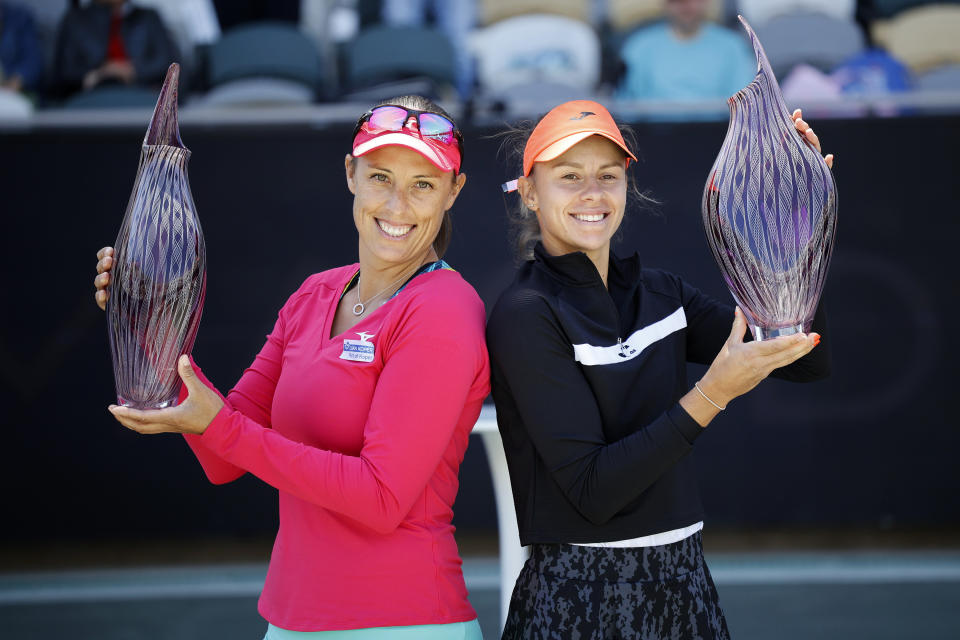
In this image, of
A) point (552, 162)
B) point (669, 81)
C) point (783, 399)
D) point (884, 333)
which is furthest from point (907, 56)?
point (552, 162)

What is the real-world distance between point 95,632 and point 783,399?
242 cm

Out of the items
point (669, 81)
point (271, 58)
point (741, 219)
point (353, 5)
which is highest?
point (353, 5)

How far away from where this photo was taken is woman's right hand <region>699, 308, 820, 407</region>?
3.59ft

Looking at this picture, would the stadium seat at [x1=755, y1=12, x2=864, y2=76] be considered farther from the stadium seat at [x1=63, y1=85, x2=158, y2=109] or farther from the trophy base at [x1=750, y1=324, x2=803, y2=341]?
the trophy base at [x1=750, y1=324, x2=803, y2=341]

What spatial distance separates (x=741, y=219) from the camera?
1.12 m

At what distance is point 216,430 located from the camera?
1.13 meters

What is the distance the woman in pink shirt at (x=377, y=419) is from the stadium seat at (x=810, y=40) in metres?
3.46

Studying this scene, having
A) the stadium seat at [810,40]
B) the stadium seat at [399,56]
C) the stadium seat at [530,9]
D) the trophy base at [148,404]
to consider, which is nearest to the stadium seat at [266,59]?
the stadium seat at [399,56]

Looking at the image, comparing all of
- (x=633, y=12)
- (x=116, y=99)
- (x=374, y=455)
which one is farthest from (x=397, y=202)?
(x=633, y=12)

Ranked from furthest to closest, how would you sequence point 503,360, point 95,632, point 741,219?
1. point 95,632
2. point 503,360
3. point 741,219

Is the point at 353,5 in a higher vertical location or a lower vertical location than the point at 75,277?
higher

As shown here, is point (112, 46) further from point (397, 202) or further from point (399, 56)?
point (397, 202)

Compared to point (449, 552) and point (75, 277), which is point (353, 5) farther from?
point (449, 552)

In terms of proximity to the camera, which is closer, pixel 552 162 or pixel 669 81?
pixel 552 162
